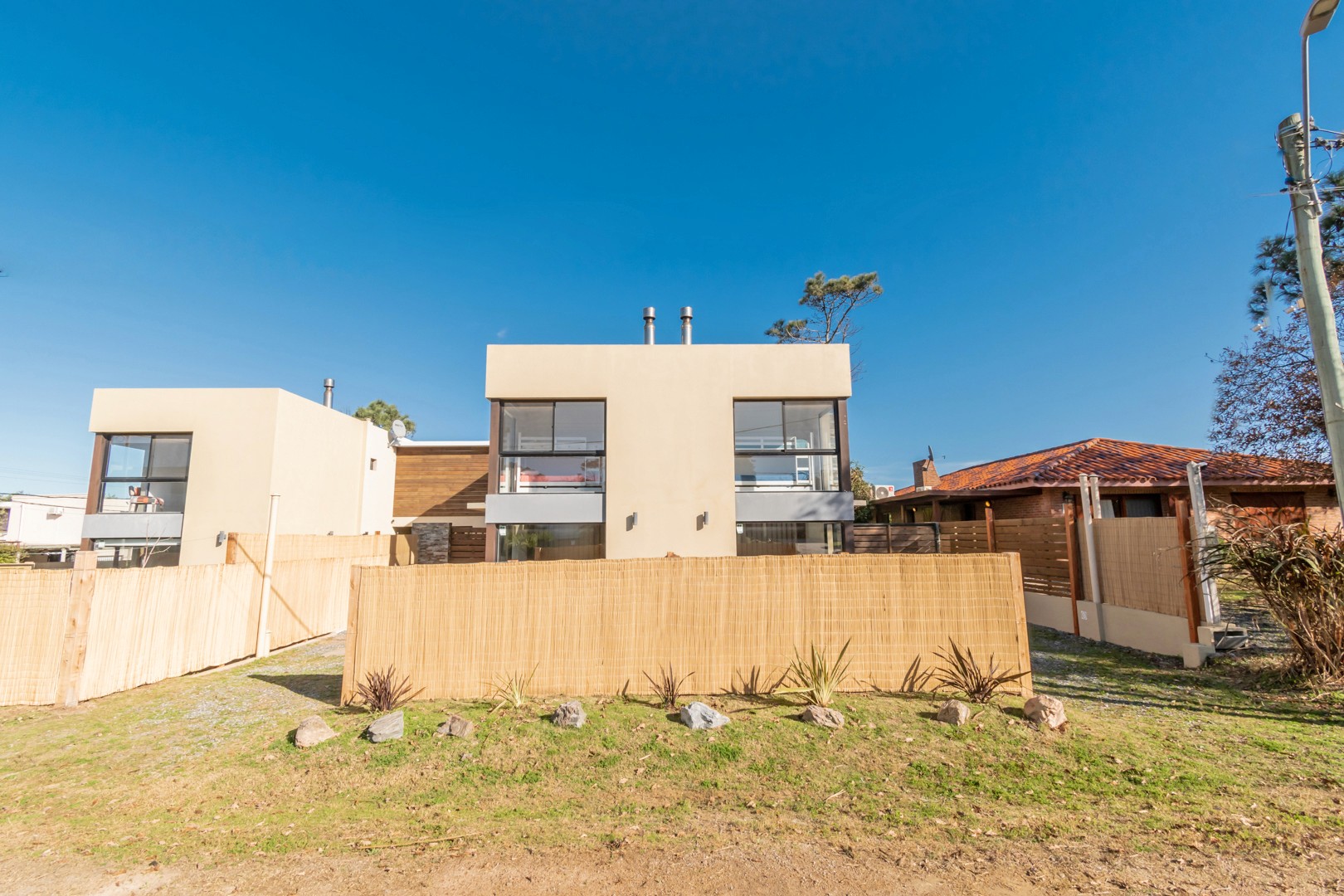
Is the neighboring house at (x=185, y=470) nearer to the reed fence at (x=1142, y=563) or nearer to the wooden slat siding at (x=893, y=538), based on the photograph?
the wooden slat siding at (x=893, y=538)

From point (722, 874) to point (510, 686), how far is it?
3418 millimetres

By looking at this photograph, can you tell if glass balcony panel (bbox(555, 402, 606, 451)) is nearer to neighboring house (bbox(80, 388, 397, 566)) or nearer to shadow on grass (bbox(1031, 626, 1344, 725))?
neighboring house (bbox(80, 388, 397, 566))

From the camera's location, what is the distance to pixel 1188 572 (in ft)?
24.3

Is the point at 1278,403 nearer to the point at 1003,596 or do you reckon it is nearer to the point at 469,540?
the point at 1003,596

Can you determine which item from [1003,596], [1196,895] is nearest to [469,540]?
[1003,596]

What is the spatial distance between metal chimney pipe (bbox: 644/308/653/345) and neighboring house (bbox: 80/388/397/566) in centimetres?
968

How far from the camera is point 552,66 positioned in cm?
1591

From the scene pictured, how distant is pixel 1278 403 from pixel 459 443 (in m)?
21.3

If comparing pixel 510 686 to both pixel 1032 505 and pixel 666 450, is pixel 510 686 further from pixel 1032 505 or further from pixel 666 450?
pixel 1032 505

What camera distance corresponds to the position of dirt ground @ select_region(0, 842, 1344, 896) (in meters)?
2.97

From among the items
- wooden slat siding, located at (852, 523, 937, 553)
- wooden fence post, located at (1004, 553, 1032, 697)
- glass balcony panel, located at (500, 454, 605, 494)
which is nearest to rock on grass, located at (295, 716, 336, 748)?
wooden fence post, located at (1004, 553, 1032, 697)

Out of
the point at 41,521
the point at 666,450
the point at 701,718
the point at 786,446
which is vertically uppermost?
the point at 786,446

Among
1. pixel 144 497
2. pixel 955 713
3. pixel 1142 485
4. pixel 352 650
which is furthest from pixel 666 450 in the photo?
pixel 144 497

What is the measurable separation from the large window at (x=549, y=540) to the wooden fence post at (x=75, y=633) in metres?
7.17
